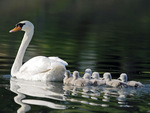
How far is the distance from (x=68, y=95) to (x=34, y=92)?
36.6 inches

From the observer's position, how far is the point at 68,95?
1159 centimetres

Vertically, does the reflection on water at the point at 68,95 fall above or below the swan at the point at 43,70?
below

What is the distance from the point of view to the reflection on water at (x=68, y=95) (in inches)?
416

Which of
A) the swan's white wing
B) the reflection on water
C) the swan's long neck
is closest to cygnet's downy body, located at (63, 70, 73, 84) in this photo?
the reflection on water

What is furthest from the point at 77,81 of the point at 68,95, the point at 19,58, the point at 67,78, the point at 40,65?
the point at 19,58

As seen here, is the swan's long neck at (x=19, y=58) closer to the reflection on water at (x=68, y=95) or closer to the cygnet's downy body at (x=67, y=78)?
the reflection on water at (x=68, y=95)

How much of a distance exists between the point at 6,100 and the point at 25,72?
3.23 meters

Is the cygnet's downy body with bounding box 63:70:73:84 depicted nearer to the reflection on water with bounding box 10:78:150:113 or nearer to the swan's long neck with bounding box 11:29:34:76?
the reflection on water with bounding box 10:78:150:113

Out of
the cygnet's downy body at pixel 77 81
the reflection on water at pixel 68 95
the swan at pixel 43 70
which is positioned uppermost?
the swan at pixel 43 70

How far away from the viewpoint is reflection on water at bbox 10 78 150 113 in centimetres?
1058

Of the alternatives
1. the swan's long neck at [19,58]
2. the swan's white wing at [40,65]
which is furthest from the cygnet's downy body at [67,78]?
the swan's long neck at [19,58]

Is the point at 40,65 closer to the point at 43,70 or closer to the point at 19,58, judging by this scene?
the point at 43,70

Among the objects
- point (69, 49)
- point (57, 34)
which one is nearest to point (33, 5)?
point (57, 34)

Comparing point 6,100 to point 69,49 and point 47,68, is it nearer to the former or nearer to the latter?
point 47,68
